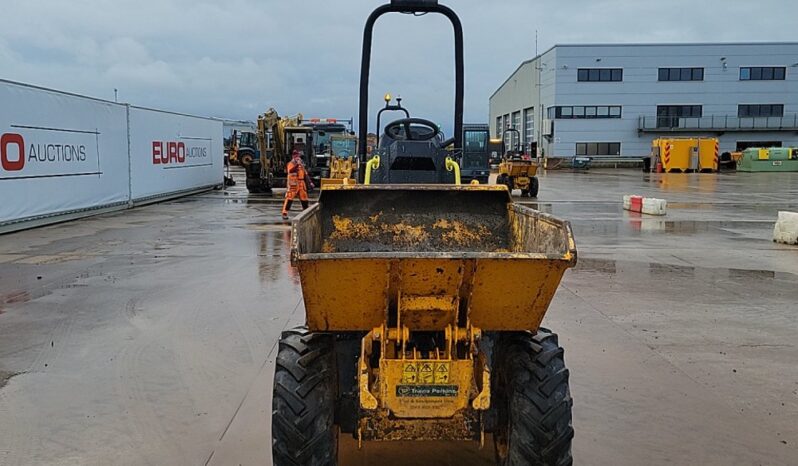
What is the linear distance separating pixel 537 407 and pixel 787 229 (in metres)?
10.6

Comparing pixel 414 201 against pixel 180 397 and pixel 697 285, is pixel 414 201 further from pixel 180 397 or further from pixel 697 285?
pixel 697 285

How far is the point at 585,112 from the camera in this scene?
54.2 m

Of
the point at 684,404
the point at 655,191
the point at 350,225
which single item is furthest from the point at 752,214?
the point at 350,225

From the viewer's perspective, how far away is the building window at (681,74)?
54.0 meters

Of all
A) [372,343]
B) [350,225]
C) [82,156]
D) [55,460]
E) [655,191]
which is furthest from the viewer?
[655,191]

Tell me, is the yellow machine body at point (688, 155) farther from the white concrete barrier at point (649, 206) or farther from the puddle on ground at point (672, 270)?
the puddle on ground at point (672, 270)

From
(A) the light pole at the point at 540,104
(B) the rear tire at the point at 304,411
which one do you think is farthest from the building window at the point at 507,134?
(B) the rear tire at the point at 304,411

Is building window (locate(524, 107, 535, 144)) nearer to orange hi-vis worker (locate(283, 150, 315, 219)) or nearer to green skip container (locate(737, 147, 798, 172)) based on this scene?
green skip container (locate(737, 147, 798, 172))

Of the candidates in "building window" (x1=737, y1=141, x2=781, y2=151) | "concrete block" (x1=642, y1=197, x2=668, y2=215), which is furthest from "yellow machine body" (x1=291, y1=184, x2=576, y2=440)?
"building window" (x1=737, y1=141, x2=781, y2=151)

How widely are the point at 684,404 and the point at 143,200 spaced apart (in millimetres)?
17567

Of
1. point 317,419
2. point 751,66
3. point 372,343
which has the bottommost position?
point 317,419

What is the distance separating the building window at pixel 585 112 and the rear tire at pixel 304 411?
174 feet

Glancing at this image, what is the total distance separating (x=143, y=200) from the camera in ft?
64.5

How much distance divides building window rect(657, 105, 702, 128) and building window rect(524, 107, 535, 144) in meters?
10.8
